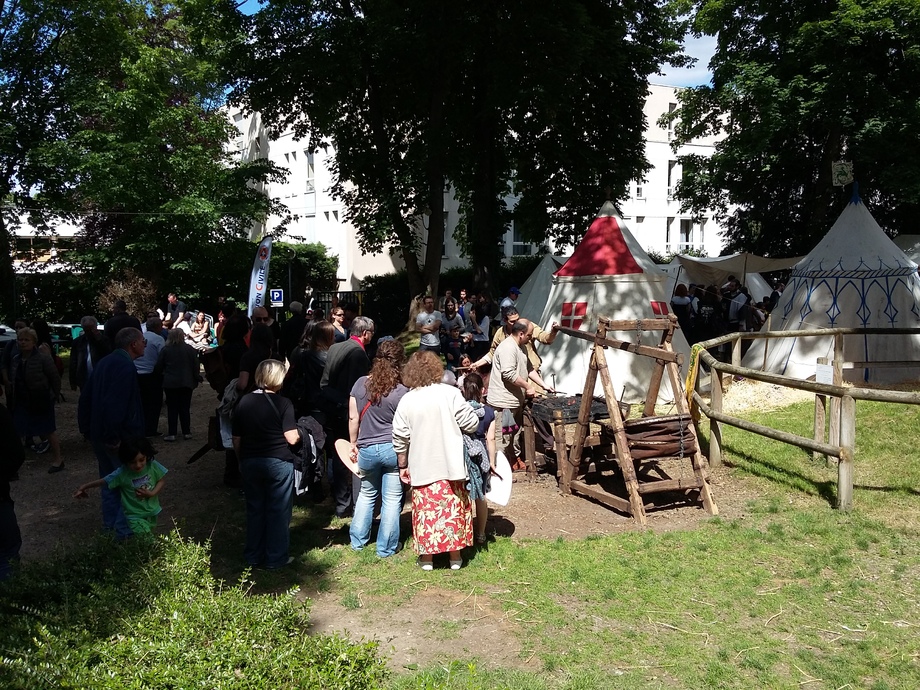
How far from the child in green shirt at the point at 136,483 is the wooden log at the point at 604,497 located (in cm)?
377

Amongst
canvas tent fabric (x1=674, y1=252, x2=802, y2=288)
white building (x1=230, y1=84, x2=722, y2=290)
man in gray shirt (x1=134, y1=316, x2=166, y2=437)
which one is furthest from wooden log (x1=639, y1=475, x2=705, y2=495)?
white building (x1=230, y1=84, x2=722, y2=290)

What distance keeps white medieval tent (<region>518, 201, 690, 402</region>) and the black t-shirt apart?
25.5 ft

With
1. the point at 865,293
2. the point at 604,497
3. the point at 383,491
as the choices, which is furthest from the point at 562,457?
the point at 865,293

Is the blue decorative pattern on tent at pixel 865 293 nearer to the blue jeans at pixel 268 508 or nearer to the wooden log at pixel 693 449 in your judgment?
the wooden log at pixel 693 449

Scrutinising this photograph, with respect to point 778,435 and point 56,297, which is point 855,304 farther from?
point 56,297

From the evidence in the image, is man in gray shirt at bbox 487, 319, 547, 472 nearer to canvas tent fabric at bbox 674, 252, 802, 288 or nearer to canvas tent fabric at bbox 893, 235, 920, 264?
canvas tent fabric at bbox 674, 252, 802, 288

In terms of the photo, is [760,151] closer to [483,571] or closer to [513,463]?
[513,463]

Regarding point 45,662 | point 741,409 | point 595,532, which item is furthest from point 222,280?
point 45,662

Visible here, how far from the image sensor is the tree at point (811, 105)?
60.6 ft

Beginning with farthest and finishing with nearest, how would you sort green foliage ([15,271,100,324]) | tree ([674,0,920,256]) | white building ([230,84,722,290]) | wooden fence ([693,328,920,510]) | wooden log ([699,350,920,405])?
1. white building ([230,84,722,290])
2. green foliage ([15,271,100,324])
3. tree ([674,0,920,256])
4. wooden fence ([693,328,920,510])
5. wooden log ([699,350,920,405])

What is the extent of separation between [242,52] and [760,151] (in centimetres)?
1374

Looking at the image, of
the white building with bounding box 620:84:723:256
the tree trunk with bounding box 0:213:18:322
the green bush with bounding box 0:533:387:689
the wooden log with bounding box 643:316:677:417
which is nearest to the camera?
the green bush with bounding box 0:533:387:689

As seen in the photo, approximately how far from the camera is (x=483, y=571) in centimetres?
582

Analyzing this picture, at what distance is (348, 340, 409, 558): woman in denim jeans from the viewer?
19.8ft
